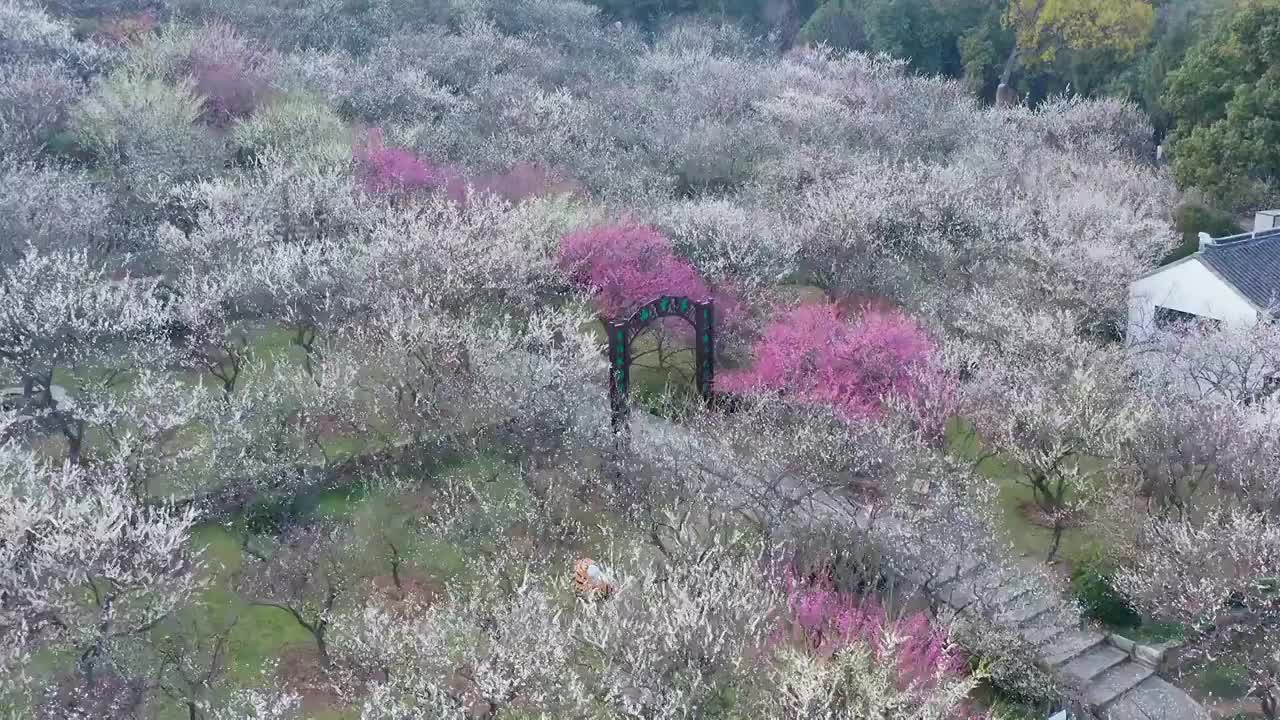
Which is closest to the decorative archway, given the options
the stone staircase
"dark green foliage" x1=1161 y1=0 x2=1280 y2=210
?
the stone staircase

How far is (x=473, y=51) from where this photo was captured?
148 feet

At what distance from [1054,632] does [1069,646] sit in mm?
408

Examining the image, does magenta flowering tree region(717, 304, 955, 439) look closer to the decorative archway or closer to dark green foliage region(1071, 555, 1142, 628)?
the decorative archway

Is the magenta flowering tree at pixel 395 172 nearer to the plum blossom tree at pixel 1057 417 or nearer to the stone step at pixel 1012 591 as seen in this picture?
the plum blossom tree at pixel 1057 417

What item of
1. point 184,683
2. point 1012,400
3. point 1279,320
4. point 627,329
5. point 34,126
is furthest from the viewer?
point 34,126

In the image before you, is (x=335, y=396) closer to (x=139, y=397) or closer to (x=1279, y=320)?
(x=139, y=397)

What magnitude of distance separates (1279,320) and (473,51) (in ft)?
109

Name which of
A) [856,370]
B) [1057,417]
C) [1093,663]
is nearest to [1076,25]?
[856,370]

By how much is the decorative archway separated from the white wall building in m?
11.3

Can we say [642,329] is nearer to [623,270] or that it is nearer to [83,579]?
[623,270]

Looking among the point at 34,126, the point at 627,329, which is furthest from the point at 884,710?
the point at 34,126

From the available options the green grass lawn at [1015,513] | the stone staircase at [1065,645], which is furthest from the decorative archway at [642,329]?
the stone staircase at [1065,645]

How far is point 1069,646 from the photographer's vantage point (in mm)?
16922

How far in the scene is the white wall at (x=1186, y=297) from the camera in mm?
24625
